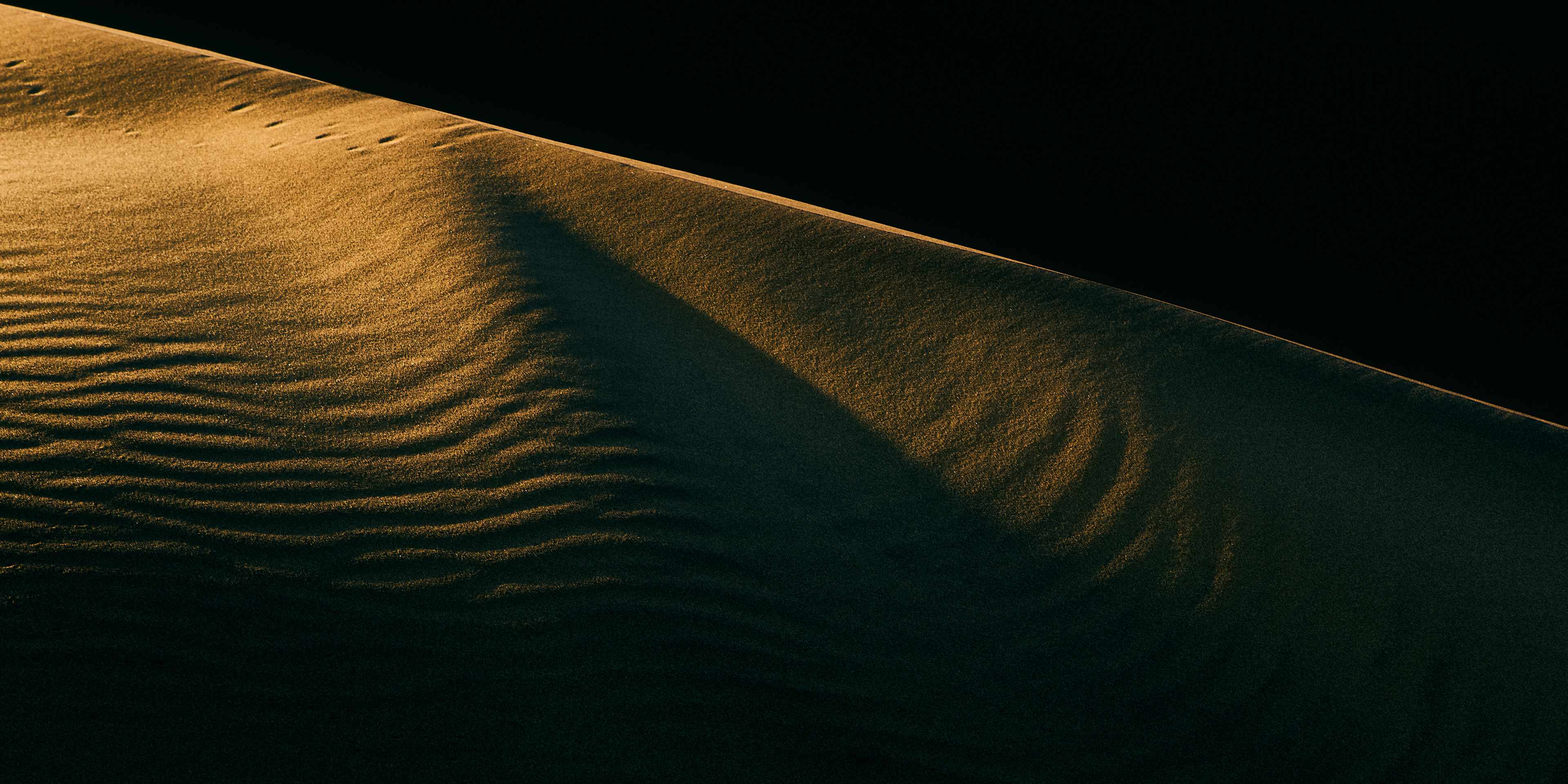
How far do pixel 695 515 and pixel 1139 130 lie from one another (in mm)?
3693

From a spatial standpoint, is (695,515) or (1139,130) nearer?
(695,515)

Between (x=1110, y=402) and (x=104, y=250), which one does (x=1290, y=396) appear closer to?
(x=1110, y=402)

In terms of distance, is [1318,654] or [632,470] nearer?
[1318,654]

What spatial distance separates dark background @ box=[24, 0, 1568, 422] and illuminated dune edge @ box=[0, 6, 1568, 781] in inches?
41.2

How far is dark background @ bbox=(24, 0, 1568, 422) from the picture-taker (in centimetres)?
446

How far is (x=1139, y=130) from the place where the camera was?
16.1 ft

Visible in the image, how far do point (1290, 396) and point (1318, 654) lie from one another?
135 cm

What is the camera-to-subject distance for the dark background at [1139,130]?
14.6ft

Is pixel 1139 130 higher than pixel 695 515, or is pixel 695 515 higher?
pixel 1139 130

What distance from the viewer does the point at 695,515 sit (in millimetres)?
2633

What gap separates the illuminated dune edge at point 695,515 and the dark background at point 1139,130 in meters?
1.05

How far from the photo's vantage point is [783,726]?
2.19 m

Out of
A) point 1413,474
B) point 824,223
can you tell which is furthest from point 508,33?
point 1413,474

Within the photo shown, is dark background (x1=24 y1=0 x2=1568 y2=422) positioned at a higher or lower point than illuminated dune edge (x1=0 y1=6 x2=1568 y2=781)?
higher
